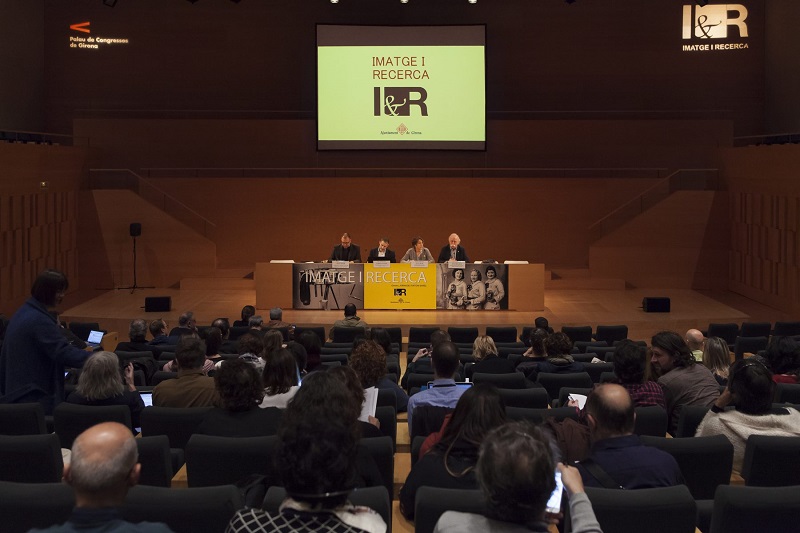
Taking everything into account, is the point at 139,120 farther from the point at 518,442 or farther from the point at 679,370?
the point at 518,442

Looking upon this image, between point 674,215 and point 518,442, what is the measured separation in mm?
15830

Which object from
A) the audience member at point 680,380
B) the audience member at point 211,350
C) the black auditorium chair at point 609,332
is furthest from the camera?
the black auditorium chair at point 609,332

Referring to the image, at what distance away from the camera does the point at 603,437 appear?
3.54m

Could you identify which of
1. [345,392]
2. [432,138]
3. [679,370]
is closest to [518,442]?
[345,392]

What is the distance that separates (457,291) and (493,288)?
0.57m

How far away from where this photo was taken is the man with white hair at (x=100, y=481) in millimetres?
2312

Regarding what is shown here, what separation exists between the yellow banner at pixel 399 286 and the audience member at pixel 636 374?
26.7ft

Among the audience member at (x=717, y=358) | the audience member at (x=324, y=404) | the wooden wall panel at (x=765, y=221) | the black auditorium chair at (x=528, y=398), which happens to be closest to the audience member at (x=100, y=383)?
the black auditorium chair at (x=528, y=398)

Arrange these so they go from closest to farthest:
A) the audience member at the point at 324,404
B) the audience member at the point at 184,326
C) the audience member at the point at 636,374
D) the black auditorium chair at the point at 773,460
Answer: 1. the audience member at the point at 324,404
2. the black auditorium chair at the point at 773,460
3. the audience member at the point at 636,374
4. the audience member at the point at 184,326

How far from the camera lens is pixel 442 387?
16.7 ft

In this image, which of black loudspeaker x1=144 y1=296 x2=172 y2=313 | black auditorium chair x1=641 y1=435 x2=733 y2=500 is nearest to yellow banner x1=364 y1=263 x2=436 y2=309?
black loudspeaker x1=144 y1=296 x2=172 y2=313

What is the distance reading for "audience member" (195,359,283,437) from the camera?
426 cm

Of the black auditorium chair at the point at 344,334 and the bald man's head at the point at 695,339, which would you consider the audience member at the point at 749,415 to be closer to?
the bald man's head at the point at 695,339

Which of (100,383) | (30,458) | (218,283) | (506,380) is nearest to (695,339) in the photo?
(506,380)
